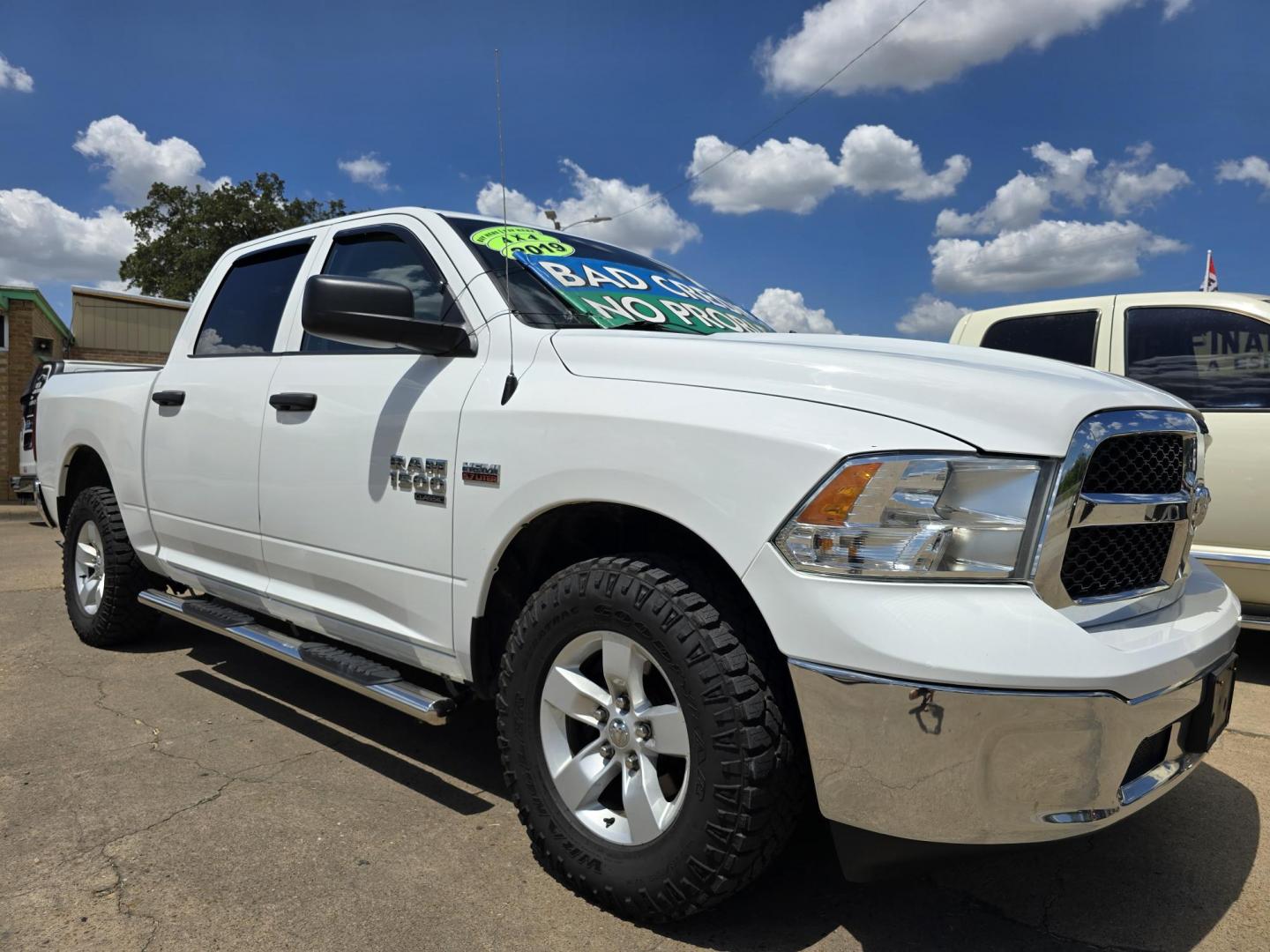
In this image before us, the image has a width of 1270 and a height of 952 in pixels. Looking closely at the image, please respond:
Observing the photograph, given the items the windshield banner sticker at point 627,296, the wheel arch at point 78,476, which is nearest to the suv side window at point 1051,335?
the windshield banner sticker at point 627,296

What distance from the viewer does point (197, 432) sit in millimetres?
3762

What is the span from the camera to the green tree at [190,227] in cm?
3097

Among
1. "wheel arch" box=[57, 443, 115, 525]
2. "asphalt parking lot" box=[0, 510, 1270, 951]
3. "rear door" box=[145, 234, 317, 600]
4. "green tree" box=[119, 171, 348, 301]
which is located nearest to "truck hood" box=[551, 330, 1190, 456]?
"asphalt parking lot" box=[0, 510, 1270, 951]

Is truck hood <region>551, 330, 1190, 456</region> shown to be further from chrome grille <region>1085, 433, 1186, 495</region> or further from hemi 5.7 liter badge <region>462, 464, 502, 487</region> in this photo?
hemi 5.7 liter badge <region>462, 464, 502, 487</region>

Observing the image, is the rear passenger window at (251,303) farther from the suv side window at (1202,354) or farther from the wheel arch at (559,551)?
the suv side window at (1202,354)

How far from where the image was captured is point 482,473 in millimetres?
2553

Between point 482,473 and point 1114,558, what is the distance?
1597mm

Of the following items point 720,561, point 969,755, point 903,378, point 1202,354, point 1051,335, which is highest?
point 1051,335

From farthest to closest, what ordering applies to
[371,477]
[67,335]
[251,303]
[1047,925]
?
[67,335], [251,303], [371,477], [1047,925]

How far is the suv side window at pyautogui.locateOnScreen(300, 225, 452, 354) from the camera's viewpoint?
121 inches

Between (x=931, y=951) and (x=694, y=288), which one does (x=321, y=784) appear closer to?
(x=931, y=951)

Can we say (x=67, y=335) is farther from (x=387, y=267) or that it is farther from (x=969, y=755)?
(x=969, y=755)

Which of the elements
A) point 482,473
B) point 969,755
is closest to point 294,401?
point 482,473

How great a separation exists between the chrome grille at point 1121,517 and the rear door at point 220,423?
8.96 feet
